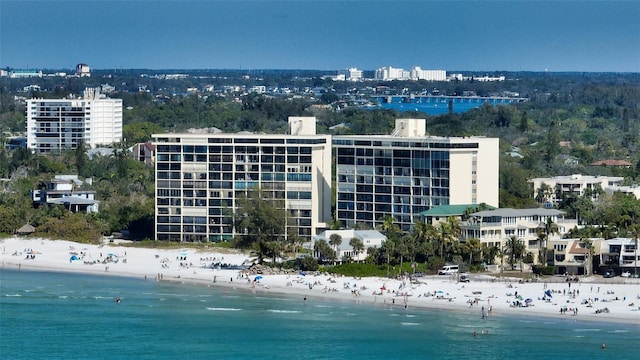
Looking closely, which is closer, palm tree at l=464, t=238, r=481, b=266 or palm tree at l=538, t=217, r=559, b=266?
palm tree at l=464, t=238, r=481, b=266

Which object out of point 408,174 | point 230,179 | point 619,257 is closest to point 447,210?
point 408,174

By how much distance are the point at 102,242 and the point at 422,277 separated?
20577 millimetres

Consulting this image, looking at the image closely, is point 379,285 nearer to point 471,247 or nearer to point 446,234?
point 446,234

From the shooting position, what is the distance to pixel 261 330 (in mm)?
58938

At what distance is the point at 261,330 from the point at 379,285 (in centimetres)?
935

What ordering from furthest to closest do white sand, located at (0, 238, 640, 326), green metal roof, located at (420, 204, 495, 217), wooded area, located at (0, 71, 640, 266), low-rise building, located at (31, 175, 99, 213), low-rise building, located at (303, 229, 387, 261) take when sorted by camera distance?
low-rise building, located at (31, 175, 99, 213)
wooded area, located at (0, 71, 640, 266)
green metal roof, located at (420, 204, 495, 217)
low-rise building, located at (303, 229, 387, 261)
white sand, located at (0, 238, 640, 326)

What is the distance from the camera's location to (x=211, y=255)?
76812 millimetres

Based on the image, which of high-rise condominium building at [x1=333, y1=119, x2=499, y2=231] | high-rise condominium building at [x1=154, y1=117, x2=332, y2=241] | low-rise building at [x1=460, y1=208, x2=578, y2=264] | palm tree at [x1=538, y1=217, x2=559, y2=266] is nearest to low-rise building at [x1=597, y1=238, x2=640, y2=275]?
palm tree at [x1=538, y1=217, x2=559, y2=266]

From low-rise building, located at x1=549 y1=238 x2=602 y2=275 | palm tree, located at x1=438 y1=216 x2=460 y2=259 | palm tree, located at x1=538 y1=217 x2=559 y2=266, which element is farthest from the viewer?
palm tree, located at x1=538 y1=217 x2=559 y2=266

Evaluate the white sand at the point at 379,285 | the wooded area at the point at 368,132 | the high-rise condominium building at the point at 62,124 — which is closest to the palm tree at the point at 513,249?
the wooded area at the point at 368,132

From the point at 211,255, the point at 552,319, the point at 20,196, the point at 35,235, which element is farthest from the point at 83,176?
the point at 552,319

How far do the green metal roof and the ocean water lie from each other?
1042 cm

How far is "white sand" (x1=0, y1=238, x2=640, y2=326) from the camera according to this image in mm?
61812

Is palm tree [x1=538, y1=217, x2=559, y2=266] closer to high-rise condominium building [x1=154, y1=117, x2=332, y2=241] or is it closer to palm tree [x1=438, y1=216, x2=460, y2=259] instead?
palm tree [x1=438, y1=216, x2=460, y2=259]
